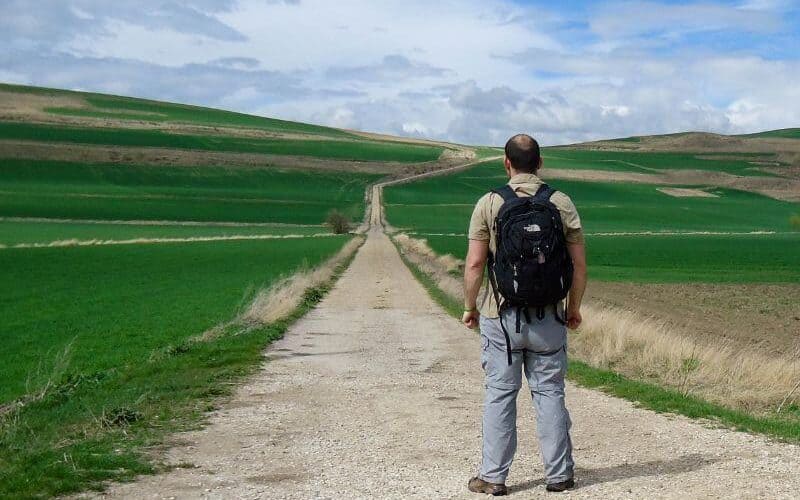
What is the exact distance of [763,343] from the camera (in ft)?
71.9

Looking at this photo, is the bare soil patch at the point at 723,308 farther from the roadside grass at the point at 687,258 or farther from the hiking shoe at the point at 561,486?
the hiking shoe at the point at 561,486

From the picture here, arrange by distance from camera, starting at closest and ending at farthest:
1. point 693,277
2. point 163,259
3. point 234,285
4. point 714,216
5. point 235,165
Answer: point 234,285, point 693,277, point 163,259, point 714,216, point 235,165

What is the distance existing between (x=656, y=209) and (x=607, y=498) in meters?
118

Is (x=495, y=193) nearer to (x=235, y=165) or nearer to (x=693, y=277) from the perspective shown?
(x=693, y=277)

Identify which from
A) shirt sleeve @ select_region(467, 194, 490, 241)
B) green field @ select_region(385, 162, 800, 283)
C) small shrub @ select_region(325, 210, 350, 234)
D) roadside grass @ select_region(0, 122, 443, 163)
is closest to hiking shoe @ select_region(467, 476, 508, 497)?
shirt sleeve @ select_region(467, 194, 490, 241)

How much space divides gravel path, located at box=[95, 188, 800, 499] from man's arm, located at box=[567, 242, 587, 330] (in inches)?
47.2

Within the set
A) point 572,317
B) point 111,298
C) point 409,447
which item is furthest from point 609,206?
point 572,317

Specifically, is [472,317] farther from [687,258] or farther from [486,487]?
[687,258]

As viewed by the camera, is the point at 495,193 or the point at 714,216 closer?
the point at 495,193

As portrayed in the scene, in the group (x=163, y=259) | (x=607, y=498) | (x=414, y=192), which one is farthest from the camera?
(x=414, y=192)

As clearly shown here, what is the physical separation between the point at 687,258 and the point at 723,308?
2850cm

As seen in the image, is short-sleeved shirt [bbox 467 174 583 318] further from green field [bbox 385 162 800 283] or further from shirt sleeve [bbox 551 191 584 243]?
green field [bbox 385 162 800 283]

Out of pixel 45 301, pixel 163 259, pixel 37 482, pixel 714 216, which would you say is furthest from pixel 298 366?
pixel 714 216

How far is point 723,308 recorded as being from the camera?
3141cm
